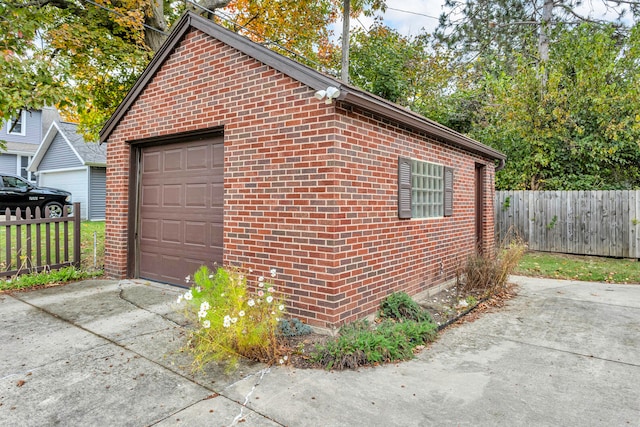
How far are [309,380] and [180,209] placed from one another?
12.7 feet

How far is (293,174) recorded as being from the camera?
4477 millimetres

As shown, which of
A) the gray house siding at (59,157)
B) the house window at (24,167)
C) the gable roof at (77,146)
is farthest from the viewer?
the house window at (24,167)

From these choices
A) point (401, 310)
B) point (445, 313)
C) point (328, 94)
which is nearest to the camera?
point (328, 94)

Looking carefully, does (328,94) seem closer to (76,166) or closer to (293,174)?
(293,174)

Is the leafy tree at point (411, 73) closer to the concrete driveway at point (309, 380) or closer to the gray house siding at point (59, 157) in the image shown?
the concrete driveway at point (309, 380)

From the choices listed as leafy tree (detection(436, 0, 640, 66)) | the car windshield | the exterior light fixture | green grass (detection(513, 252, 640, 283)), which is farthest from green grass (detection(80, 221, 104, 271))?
leafy tree (detection(436, 0, 640, 66))

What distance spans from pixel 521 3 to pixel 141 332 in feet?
61.0

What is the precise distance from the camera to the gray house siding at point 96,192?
58.4 feet

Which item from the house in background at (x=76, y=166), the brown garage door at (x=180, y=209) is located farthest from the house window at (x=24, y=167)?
the brown garage door at (x=180, y=209)

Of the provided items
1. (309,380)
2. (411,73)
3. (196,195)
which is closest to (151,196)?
(196,195)

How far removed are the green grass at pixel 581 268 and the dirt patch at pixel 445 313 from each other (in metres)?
1.99

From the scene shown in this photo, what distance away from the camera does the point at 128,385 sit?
3074mm

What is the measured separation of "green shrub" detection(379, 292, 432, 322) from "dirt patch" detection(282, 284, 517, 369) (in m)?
0.26

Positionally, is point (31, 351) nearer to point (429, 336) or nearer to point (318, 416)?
point (318, 416)
